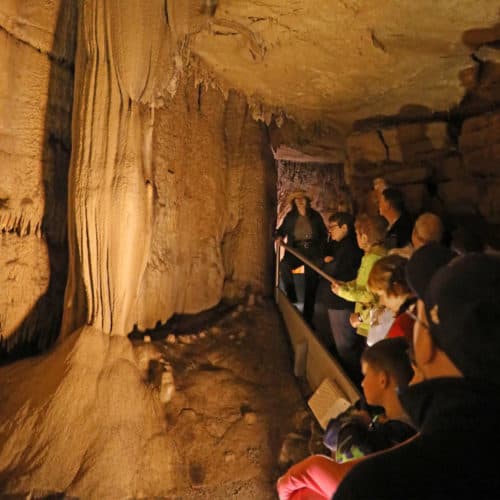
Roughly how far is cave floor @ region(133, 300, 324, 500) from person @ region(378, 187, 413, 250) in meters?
1.47

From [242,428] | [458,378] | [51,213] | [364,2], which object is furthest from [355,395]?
[51,213]

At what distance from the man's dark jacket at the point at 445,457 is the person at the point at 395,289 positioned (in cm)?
130

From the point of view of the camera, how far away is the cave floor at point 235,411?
288 cm

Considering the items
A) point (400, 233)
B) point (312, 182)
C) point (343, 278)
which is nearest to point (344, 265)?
point (343, 278)

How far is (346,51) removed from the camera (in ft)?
13.5

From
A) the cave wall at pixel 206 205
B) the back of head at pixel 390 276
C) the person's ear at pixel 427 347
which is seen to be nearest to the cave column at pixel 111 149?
the cave wall at pixel 206 205

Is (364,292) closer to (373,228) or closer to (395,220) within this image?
(373,228)

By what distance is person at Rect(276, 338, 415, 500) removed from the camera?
165 cm

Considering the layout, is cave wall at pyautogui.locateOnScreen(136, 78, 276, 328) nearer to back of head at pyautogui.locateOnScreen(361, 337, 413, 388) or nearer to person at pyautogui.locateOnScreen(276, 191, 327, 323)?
person at pyautogui.locateOnScreen(276, 191, 327, 323)

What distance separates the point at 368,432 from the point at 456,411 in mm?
1001

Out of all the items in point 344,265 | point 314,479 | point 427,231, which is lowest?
point 314,479

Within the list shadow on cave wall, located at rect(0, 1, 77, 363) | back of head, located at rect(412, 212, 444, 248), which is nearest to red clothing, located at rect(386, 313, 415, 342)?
back of head, located at rect(412, 212, 444, 248)

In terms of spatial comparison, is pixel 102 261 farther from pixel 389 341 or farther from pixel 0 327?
pixel 389 341

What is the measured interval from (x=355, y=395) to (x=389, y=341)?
0.81 m
